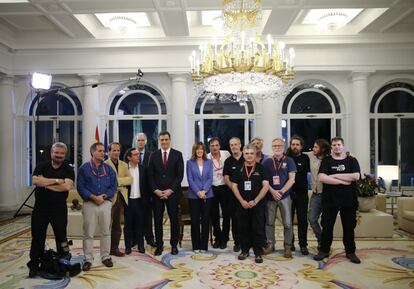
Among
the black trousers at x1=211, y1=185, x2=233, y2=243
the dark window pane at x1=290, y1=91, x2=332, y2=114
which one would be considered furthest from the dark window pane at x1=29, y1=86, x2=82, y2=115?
the black trousers at x1=211, y1=185, x2=233, y2=243

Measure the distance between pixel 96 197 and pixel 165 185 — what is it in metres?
0.95

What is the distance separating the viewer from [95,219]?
4242mm

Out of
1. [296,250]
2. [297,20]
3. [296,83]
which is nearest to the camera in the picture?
[296,250]

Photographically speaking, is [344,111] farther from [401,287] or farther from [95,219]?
[95,219]

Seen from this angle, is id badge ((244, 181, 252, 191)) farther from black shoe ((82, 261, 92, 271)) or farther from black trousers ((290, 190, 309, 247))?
black shoe ((82, 261, 92, 271))

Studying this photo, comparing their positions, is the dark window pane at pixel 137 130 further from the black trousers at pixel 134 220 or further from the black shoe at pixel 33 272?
the black shoe at pixel 33 272

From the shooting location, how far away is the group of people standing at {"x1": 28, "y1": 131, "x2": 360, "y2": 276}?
4160 mm

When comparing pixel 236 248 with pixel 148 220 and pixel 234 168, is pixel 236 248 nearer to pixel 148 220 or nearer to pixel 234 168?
pixel 234 168

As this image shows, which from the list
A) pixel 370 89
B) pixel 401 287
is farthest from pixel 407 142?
pixel 401 287

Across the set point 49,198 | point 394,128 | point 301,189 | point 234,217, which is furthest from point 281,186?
point 394,128

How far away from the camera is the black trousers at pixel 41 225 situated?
3.89 m

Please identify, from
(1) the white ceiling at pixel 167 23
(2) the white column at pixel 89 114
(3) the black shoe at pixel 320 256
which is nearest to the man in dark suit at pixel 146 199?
(3) the black shoe at pixel 320 256

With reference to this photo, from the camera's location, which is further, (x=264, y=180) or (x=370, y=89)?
(x=370, y=89)

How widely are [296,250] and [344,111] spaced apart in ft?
17.6
